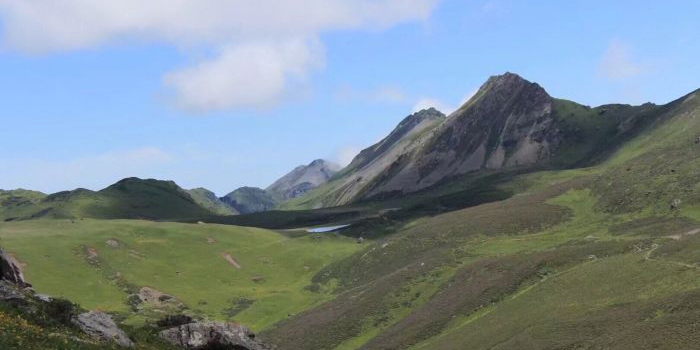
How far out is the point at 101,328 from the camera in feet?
112

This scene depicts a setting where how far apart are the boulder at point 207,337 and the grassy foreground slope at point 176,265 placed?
207 ft

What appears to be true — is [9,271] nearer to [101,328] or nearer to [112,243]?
[101,328]

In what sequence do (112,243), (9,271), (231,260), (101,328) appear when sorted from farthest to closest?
(231,260) → (112,243) → (9,271) → (101,328)

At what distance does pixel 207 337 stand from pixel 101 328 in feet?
30.5

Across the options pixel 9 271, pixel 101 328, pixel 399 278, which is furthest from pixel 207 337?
pixel 399 278

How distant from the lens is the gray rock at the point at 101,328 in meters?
33.3

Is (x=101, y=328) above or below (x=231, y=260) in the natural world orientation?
above

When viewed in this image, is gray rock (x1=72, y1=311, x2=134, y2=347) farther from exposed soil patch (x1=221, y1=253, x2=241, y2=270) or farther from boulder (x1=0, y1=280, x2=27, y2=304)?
exposed soil patch (x1=221, y1=253, x2=241, y2=270)

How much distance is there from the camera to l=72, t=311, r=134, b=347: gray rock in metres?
33.3

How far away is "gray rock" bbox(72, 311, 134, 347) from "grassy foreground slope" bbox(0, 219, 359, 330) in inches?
2708

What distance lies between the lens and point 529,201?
156 meters

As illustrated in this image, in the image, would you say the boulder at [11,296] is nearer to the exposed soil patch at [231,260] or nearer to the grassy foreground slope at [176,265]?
the grassy foreground slope at [176,265]

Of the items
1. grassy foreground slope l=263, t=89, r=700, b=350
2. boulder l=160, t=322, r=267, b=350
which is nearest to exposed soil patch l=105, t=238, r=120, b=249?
grassy foreground slope l=263, t=89, r=700, b=350

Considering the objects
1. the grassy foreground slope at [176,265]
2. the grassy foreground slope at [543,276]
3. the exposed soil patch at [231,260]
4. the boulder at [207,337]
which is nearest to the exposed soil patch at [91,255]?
the grassy foreground slope at [176,265]
